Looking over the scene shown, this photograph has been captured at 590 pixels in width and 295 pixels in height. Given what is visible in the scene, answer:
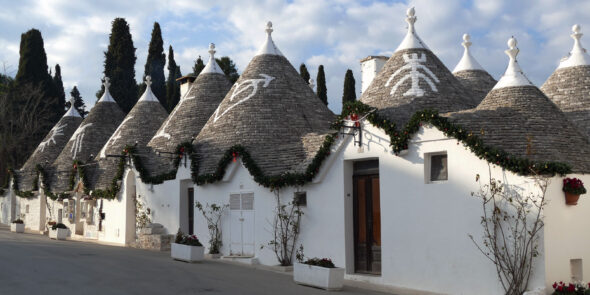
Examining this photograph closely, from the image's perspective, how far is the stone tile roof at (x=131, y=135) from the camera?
1128 inches

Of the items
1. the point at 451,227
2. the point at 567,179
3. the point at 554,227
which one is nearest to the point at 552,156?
the point at 567,179

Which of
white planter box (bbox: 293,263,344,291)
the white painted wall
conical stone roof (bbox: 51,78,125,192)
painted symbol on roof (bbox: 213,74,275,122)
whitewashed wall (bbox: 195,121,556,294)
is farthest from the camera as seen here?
conical stone roof (bbox: 51,78,125,192)

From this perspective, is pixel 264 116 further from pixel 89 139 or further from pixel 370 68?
pixel 89 139

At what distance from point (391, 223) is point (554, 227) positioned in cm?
366

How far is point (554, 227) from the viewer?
11914mm

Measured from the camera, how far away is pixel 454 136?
12922 mm

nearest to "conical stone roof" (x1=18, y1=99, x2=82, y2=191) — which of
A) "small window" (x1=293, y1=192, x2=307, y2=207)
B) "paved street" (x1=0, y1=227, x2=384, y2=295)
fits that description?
"paved street" (x1=0, y1=227, x2=384, y2=295)

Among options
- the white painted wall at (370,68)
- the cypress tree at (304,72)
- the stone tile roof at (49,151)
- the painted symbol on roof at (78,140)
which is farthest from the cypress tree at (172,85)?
the white painted wall at (370,68)

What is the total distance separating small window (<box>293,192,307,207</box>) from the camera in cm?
1689

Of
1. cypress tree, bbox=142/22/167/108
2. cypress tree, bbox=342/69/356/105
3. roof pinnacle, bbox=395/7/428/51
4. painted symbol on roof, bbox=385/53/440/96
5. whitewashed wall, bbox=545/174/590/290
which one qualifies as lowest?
whitewashed wall, bbox=545/174/590/290

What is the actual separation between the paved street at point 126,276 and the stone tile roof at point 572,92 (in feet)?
22.7

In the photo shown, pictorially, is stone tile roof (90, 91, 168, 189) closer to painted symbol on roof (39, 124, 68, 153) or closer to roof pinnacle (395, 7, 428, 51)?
painted symbol on roof (39, 124, 68, 153)

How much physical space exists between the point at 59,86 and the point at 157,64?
11630mm

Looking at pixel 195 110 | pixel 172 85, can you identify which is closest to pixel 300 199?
pixel 195 110
